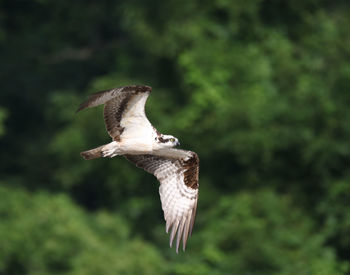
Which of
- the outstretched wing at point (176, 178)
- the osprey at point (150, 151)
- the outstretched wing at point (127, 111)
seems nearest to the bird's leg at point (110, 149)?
the osprey at point (150, 151)

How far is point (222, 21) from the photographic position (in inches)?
835

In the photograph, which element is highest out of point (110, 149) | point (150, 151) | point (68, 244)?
point (68, 244)

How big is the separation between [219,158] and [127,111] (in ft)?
30.8

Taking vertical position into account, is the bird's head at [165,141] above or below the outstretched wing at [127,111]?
below

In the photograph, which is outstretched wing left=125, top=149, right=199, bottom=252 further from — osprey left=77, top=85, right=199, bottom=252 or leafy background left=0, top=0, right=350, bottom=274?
leafy background left=0, top=0, right=350, bottom=274

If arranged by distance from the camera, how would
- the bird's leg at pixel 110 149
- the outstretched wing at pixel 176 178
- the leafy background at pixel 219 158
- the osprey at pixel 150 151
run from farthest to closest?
the leafy background at pixel 219 158 → the outstretched wing at pixel 176 178 → the bird's leg at pixel 110 149 → the osprey at pixel 150 151

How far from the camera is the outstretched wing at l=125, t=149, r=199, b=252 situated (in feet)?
37.5

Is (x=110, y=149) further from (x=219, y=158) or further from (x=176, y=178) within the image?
(x=219, y=158)

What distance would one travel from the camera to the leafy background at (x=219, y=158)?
57.8 ft

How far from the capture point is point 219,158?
65.8 ft

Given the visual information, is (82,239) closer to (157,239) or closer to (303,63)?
(157,239)

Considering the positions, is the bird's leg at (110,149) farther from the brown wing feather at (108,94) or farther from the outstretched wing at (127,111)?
the brown wing feather at (108,94)

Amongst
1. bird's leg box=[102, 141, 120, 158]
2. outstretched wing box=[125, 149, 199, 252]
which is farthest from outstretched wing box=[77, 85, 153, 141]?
outstretched wing box=[125, 149, 199, 252]

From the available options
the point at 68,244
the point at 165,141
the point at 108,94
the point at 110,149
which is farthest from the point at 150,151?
the point at 68,244
